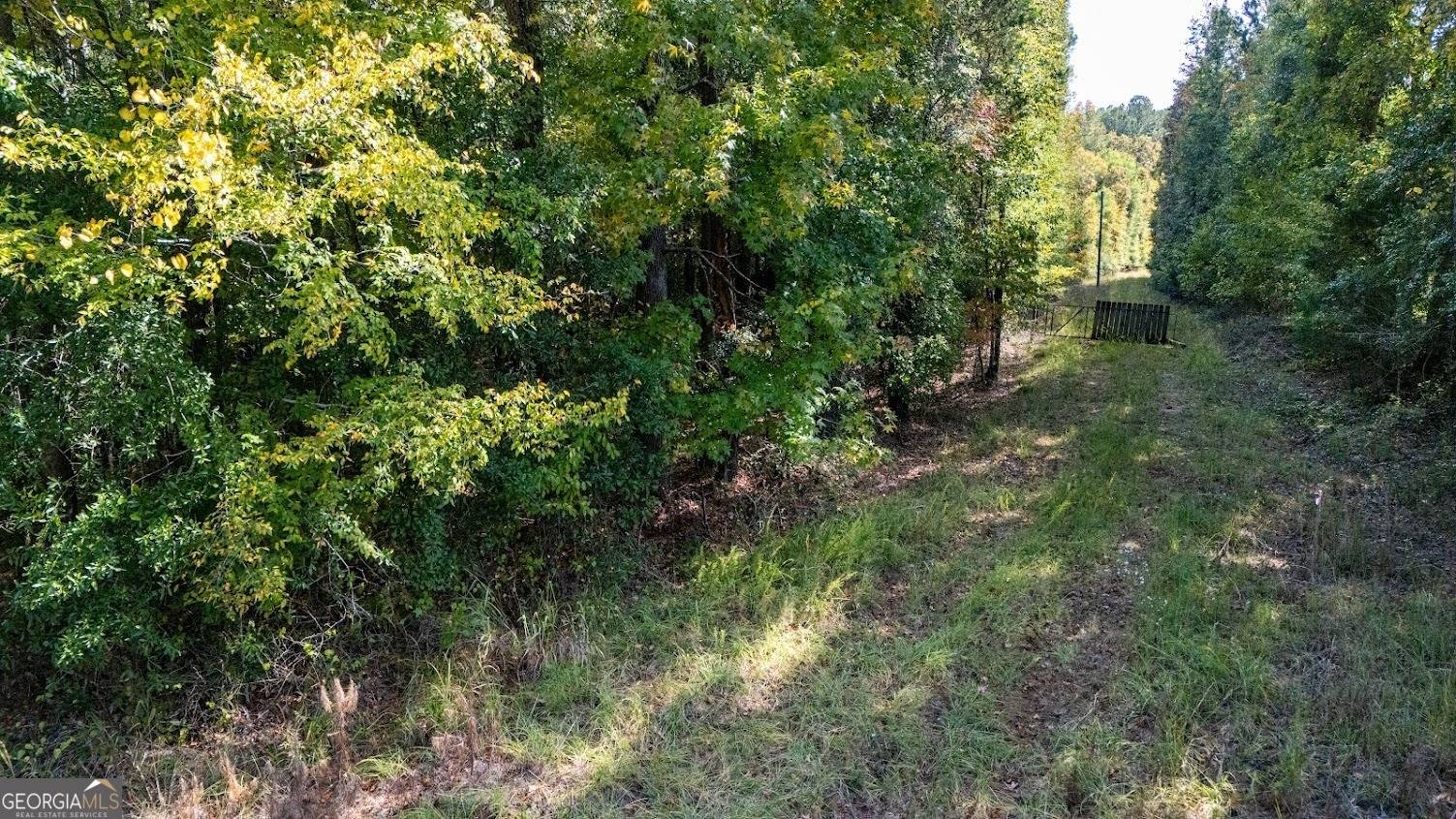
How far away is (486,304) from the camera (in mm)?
4852

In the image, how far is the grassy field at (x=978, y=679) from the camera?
4102 mm

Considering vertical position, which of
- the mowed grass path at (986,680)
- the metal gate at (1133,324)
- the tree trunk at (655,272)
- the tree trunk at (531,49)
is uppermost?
the tree trunk at (531,49)

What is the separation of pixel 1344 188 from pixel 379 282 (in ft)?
52.4

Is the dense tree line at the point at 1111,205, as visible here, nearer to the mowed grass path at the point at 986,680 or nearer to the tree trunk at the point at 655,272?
the mowed grass path at the point at 986,680

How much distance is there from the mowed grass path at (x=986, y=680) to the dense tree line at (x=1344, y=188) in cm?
406

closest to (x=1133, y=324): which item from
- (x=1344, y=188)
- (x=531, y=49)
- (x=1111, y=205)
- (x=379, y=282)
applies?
(x=1344, y=188)

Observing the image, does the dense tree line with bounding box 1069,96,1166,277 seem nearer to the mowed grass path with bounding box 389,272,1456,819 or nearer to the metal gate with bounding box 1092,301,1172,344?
the metal gate with bounding box 1092,301,1172,344

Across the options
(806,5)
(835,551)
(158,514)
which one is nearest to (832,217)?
(806,5)

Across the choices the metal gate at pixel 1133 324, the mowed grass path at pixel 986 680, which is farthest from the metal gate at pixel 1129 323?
the mowed grass path at pixel 986 680

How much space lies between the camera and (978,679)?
16.9 feet

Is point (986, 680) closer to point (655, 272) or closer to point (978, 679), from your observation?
point (978, 679)

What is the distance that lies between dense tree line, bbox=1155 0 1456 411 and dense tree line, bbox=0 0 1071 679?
7.26 meters

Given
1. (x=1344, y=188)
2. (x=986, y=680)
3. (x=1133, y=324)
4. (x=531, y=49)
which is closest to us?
(x=986, y=680)

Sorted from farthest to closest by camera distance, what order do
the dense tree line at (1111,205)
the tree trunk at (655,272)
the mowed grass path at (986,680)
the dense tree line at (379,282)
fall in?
the dense tree line at (1111,205) → the tree trunk at (655,272) → the mowed grass path at (986,680) → the dense tree line at (379,282)
